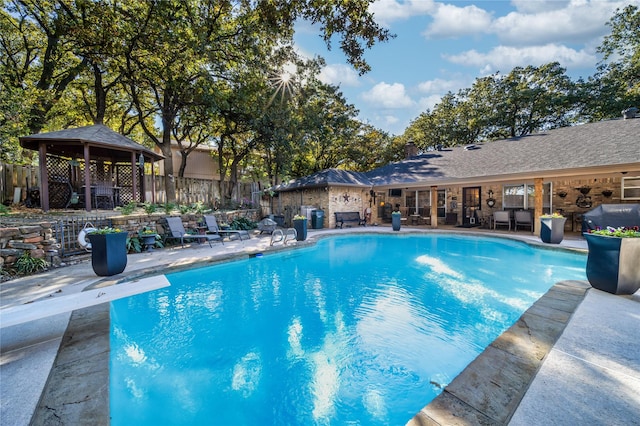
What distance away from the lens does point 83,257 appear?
246 inches

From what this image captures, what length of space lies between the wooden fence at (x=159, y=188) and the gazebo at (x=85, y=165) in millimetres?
537

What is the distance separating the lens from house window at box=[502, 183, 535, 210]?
39.1ft

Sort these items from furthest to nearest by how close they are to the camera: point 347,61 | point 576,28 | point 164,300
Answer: point 576,28
point 347,61
point 164,300

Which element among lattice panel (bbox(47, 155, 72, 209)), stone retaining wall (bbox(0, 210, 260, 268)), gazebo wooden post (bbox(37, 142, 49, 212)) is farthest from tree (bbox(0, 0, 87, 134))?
stone retaining wall (bbox(0, 210, 260, 268))

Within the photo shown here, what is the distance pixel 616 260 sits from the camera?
3.44 metres

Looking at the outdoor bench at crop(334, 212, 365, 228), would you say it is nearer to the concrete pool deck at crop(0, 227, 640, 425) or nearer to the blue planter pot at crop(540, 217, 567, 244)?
the blue planter pot at crop(540, 217, 567, 244)

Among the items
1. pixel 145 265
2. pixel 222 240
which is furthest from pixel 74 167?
pixel 145 265

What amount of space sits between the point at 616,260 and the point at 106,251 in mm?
7975

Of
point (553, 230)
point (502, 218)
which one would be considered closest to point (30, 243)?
point (553, 230)

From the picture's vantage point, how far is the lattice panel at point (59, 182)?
29.9 ft

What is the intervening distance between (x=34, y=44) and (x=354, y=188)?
15.8 metres

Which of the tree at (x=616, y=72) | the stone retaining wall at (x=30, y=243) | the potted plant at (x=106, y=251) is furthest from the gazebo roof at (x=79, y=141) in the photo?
the tree at (x=616, y=72)

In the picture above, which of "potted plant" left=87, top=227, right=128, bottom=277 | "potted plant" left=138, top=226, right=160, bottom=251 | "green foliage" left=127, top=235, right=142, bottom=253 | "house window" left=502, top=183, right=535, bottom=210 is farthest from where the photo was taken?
"house window" left=502, top=183, right=535, bottom=210

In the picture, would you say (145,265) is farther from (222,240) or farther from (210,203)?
(210,203)
